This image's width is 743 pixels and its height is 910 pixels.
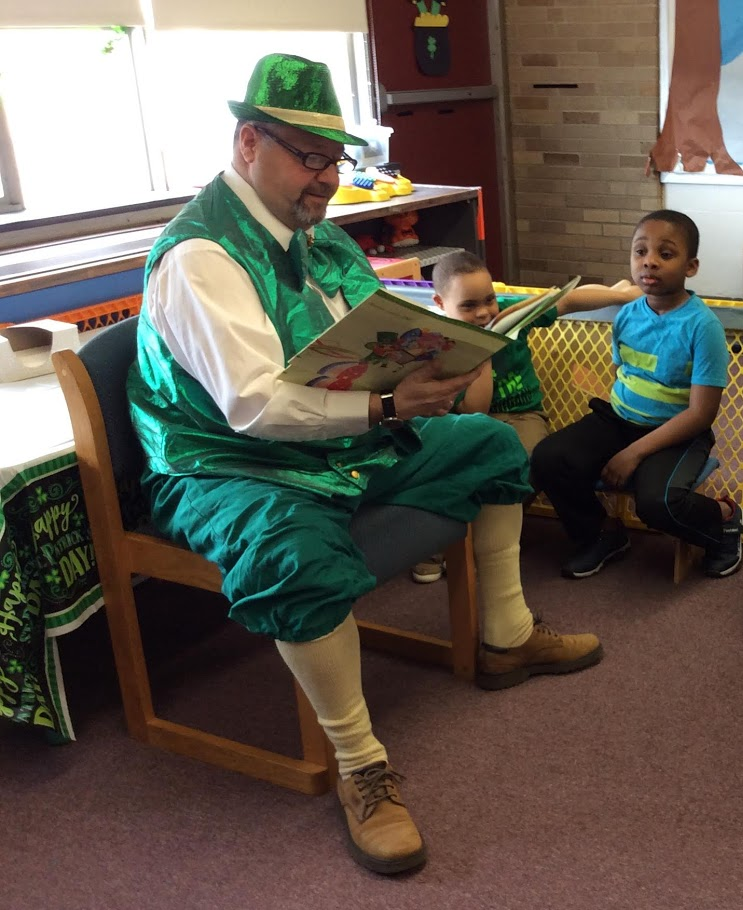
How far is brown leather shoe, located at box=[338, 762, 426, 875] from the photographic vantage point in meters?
1.57

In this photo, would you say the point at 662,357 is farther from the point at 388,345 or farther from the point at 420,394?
the point at 388,345

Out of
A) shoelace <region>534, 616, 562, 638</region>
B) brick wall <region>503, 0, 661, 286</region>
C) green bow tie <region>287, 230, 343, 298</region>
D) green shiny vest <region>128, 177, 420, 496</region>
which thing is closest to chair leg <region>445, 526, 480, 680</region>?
shoelace <region>534, 616, 562, 638</region>

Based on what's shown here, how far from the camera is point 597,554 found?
8.04 ft

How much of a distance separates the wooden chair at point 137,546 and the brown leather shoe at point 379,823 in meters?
0.12

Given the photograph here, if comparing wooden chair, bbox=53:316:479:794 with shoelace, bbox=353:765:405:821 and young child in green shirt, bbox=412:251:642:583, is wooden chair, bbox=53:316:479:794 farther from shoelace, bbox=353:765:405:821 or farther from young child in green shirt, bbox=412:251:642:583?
young child in green shirt, bbox=412:251:642:583

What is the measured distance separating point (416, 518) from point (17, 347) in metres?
0.91

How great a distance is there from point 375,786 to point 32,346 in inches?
44.5

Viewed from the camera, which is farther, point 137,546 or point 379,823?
point 137,546

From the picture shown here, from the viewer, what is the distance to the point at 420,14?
412 centimetres

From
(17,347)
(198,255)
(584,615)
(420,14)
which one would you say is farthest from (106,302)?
(420,14)

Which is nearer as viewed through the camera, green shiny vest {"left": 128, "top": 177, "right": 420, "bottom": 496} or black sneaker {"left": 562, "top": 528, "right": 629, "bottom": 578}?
green shiny vest {"left": 128, "top": 177, "right": 420, "bottom": 496}

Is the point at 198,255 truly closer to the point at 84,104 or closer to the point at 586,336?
the point at 586,336

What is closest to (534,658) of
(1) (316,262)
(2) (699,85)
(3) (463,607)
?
(3) (463,607)

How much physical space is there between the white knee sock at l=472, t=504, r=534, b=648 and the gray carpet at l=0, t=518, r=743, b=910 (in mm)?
117
